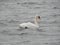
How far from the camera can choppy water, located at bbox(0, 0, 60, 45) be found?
2.06 metres

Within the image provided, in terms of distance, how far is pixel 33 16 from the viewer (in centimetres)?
229

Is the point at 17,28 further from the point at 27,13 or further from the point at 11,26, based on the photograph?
the point at 27,13

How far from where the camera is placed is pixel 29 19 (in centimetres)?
227

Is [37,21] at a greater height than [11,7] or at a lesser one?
lesser

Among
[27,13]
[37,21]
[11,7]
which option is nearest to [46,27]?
[37,21]

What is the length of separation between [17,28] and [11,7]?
360 mm

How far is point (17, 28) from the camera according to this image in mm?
2152

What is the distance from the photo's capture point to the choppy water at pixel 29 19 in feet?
6.75

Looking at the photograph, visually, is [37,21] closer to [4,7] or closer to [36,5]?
[36,5]

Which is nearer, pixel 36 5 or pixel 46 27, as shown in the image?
pixel 46 27

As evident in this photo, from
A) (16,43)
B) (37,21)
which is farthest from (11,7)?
(16,43)

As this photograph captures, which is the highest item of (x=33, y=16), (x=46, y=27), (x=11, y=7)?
(x=11, y=7)

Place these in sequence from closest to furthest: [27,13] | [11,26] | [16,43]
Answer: [16,43]
[11,26]
[27,13]

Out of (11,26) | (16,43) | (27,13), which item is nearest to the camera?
(16,43)
